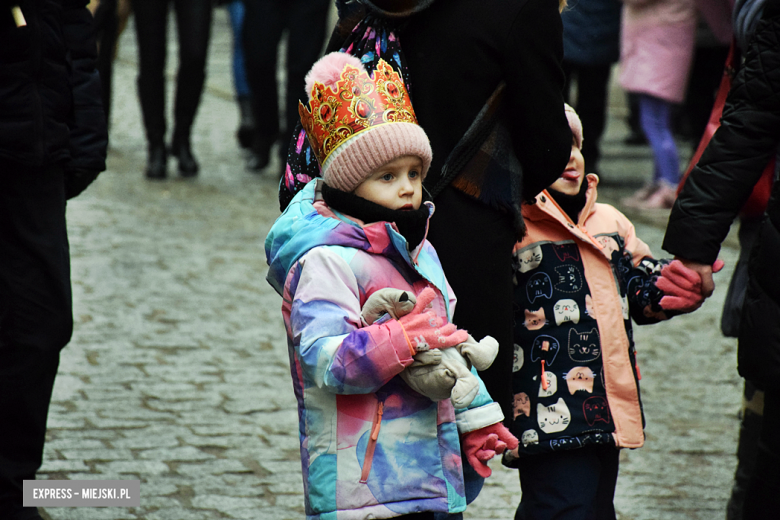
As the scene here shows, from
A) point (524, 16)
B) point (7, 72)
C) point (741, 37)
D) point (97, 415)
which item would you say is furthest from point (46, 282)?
point (741, 37)

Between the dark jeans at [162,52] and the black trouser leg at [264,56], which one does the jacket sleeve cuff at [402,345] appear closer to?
the black trouser leg at [264,56]

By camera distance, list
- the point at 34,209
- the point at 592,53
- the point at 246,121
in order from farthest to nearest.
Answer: the point at 246,121 → the point at 592,53 → the point at 34,209

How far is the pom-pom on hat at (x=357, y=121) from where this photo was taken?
8.44ft

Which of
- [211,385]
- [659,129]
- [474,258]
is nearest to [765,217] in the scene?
[474,258]

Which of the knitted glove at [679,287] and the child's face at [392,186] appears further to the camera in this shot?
the knitted glove at [679,287]

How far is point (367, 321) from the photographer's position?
2.49 m

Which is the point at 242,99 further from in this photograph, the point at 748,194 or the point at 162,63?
the point at 748,194

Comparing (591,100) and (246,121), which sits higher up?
(591,100)

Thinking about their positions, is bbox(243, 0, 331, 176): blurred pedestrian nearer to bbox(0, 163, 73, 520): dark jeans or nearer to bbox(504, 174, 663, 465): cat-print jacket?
bbox(0, 163, 73, 520): dark jeans

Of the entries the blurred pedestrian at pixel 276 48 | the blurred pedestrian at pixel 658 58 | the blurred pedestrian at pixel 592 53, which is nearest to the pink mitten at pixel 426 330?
the blurred pedestrian at pixel 276 48

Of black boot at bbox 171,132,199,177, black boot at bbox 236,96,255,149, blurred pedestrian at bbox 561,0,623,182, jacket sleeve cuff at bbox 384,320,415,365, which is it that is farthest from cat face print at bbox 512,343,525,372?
black boot at bbox 236,96,255,149

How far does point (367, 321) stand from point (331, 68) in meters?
0.61

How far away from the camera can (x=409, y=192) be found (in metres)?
2.61

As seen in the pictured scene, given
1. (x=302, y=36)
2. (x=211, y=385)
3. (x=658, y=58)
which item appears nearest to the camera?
(x=211, y=385)
